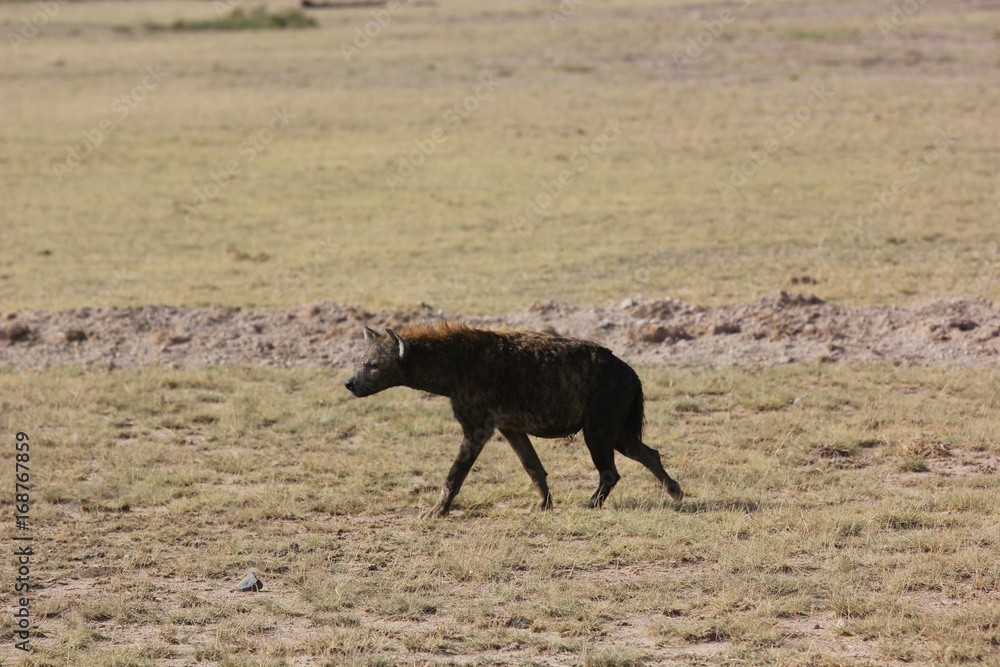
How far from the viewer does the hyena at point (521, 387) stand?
27.7 ft

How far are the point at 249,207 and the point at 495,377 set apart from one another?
1650cm

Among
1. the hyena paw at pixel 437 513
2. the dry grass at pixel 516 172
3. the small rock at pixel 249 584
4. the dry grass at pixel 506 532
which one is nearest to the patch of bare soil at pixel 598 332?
the dry grass at pixel 506 532

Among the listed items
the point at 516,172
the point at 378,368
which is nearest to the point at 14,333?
the point at 378,368

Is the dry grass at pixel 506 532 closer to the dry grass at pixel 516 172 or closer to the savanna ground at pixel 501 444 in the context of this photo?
the savanna ground at pixel 501 444

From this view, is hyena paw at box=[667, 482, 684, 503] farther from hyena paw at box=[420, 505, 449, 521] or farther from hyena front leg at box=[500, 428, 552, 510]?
hyena paw at box=[420, 505, 449, 521]

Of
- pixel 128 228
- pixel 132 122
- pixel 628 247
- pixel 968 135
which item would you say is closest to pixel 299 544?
pixel 628 247

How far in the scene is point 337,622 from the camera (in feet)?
22.3

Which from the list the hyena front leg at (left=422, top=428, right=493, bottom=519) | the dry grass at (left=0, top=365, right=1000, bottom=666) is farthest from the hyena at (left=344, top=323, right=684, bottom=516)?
the dry grass at (left=0, top=365, right=1000, bottom=666)

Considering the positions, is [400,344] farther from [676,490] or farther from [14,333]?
[14,333]

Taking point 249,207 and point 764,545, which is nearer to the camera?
point 764,545

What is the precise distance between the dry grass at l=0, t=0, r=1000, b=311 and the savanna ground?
14cm

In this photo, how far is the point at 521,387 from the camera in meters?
8.47

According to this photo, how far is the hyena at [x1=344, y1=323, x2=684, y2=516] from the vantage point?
8430mm

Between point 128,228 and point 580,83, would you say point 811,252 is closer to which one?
point 128,228
